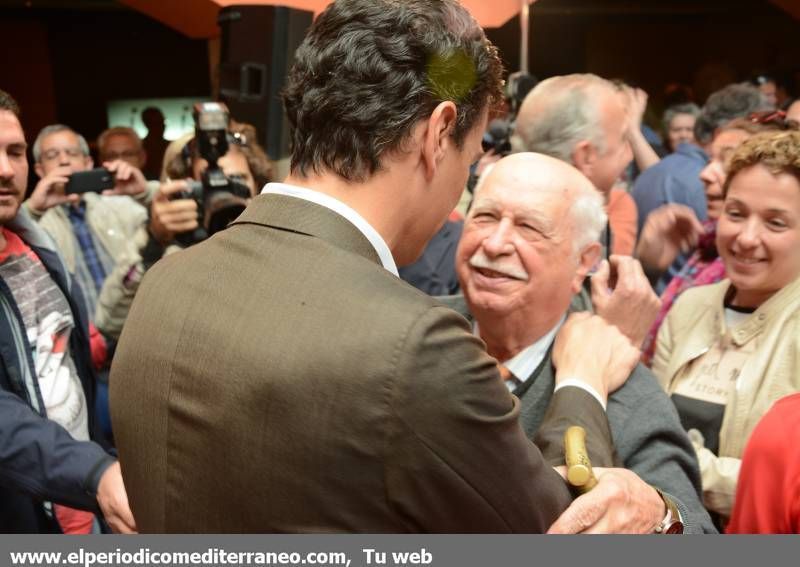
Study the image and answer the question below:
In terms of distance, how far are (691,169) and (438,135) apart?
251 cm

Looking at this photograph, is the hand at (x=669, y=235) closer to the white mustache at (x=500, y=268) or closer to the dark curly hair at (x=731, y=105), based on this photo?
the dark curly hair at (x=731, y=105)

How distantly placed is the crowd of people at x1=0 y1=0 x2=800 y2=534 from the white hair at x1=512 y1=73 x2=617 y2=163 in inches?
0.9

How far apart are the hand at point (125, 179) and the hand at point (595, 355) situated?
62.0 inches

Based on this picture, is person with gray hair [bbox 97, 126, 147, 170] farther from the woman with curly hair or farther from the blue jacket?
the woman with curly hair

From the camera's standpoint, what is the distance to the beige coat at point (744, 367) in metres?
1.85

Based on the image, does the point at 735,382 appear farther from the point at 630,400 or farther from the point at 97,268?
the point at 97,268

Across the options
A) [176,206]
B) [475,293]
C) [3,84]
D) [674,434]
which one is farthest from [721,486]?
[3,84]

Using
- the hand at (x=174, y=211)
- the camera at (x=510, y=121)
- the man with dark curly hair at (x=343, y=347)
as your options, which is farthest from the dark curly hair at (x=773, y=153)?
the hand at (x=174, y=211)

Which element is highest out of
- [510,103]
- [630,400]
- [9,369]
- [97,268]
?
[510,103]

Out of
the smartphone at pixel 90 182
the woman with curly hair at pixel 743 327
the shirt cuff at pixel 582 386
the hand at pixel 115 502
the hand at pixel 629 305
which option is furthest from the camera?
the smartphone at pixel 90 182

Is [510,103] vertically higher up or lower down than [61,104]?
higher up

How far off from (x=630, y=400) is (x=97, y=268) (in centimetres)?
239

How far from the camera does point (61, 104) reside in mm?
7102

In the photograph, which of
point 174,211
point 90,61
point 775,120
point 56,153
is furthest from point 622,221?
point 90,61
